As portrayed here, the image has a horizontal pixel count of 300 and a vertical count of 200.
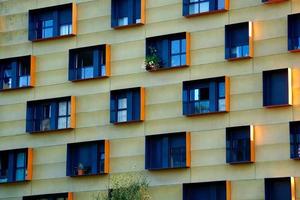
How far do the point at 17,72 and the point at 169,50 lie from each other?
417 inches

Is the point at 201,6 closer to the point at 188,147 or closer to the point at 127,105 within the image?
the point at 127,105

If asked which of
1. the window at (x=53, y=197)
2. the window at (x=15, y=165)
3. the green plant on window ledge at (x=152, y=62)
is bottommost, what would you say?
the window at (x=53, y=197)

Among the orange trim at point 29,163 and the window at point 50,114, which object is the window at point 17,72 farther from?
the orange trim at point 29,163

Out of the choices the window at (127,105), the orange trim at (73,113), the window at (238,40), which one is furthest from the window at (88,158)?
the window at (238,40)

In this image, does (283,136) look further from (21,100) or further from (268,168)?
(21,100)

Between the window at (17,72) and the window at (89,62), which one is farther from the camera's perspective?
the window at (17,72)

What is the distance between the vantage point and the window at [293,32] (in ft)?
178

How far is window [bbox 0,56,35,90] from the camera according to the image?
6316 centimetres

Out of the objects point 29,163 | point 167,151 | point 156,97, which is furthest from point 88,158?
point 156,97

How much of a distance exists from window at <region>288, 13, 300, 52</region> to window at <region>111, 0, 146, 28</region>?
927 cm

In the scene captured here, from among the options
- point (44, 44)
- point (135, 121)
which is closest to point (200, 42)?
point (135, 121)

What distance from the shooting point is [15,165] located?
6278cm

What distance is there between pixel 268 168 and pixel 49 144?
47.3 feet

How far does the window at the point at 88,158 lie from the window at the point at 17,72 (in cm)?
519
